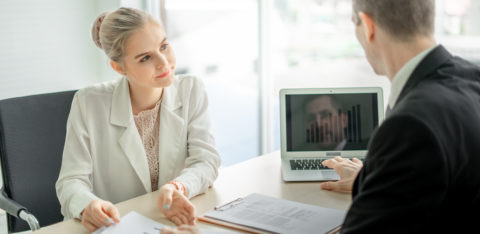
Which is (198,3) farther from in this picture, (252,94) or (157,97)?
(157,97)

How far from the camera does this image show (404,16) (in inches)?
45.3

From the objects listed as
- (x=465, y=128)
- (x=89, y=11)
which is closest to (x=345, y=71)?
(x=89, y=11)

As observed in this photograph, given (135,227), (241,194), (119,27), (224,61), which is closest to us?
(135,227)

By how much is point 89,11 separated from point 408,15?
3.05m

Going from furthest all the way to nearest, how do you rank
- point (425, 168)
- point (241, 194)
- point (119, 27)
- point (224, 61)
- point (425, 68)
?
point (224, 61) → point (119, 27) → point (241, 194) → point (425, 68) → point (425, 168)

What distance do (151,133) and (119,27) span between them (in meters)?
0.41

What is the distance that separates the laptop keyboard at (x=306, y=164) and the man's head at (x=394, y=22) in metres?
0.86

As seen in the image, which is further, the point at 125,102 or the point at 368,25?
the point at 125,102

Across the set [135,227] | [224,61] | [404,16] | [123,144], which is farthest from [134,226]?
[224,61]

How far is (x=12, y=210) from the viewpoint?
2004 mm

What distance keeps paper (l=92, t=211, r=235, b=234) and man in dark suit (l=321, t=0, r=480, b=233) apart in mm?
585

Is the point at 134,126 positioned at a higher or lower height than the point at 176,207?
higher

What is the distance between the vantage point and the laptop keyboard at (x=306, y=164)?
2.03 meters

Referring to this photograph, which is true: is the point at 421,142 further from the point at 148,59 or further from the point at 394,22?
the point at 148,59
